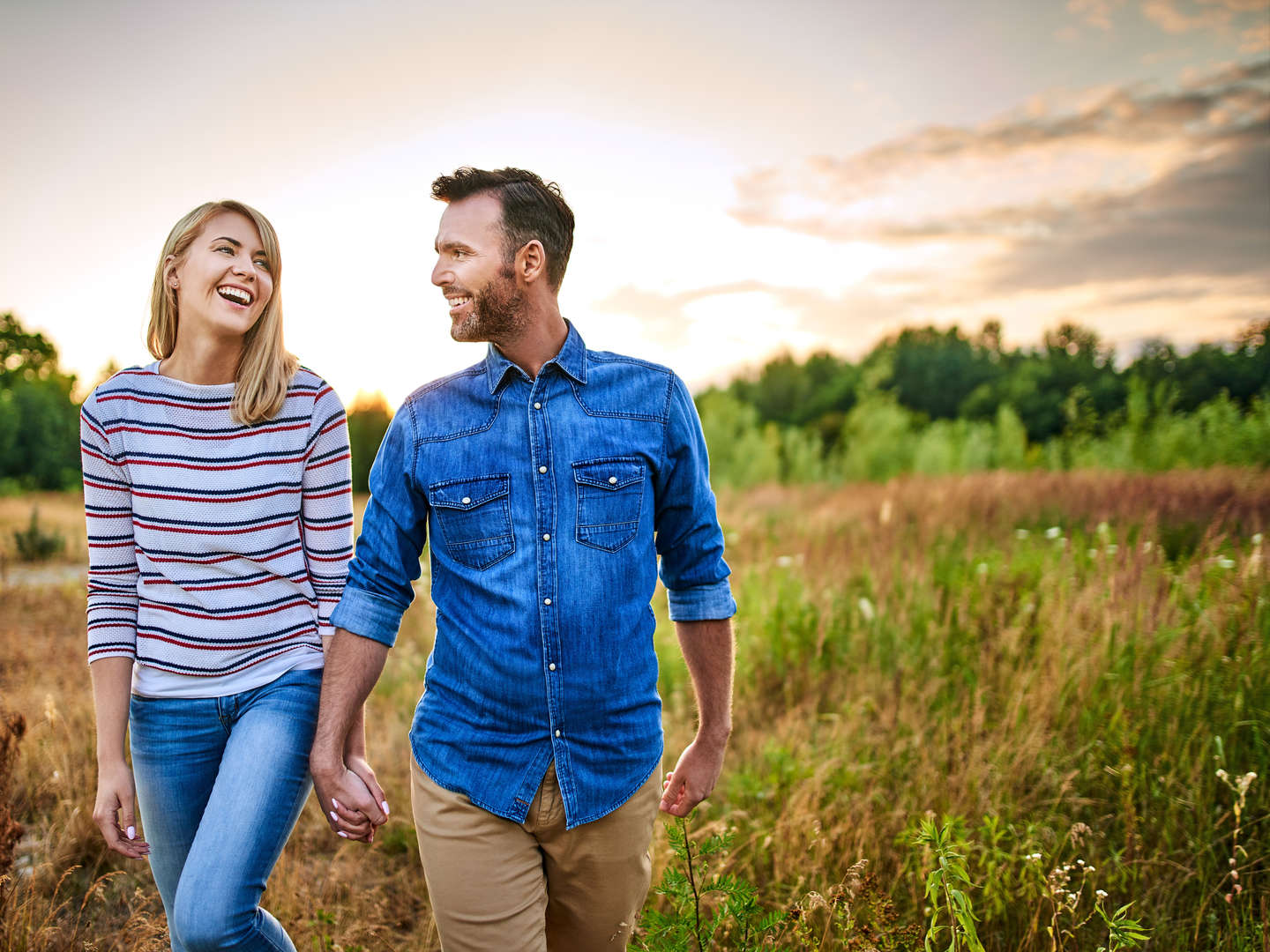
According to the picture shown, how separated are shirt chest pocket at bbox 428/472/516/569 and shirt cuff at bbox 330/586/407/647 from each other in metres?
0.22

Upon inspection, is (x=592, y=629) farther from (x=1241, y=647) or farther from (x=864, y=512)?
(x=864, y=512)

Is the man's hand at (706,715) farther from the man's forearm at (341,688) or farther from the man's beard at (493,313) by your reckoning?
the man's beard at (493,313)

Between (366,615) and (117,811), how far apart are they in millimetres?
824

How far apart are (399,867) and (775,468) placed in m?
24.8

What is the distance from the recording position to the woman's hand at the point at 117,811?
6.56 ft

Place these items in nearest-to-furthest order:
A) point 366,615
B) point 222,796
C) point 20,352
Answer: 1. point 222,796
2. point 366,615
3. point 20,352

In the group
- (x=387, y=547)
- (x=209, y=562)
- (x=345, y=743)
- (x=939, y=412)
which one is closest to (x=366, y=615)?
(x=387, y=547)

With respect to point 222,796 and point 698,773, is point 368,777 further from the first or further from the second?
point 698,773

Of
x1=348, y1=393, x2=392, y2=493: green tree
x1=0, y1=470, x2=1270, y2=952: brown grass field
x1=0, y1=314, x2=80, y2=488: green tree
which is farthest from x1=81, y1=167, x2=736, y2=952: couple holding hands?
x1=0, y1=314, x2=80, y2=488: green tree

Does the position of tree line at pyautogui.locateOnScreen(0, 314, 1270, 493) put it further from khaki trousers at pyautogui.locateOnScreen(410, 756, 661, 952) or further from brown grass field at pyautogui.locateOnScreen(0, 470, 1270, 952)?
khaki trousers at pyautogui.locateOnScreen(410, 756, 661, 952)

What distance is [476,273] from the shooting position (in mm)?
2031

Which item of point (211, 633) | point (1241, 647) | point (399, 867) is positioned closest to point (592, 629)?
point (211, 633)

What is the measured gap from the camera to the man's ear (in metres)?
2.08

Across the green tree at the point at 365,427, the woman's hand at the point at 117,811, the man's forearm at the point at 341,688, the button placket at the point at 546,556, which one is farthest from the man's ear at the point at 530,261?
the green tree at the point at 365,427
